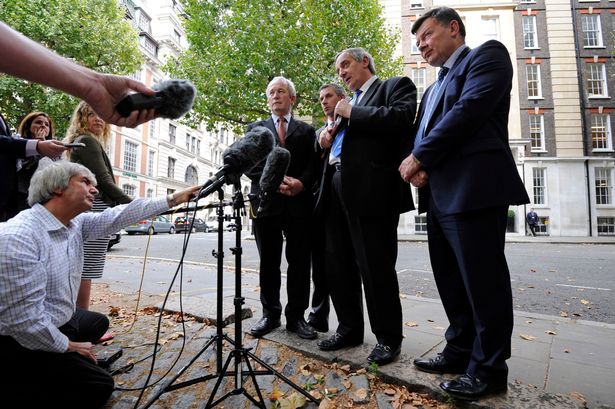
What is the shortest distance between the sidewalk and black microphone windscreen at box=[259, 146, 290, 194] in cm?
132

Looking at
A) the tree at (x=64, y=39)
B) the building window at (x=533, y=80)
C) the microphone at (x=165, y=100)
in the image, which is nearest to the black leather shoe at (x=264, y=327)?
the microphone at (x=165, y=100)

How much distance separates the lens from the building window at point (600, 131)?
2264cm

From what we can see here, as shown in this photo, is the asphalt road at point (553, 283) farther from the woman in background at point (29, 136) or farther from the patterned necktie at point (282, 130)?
the woman in background at point (29, 136)

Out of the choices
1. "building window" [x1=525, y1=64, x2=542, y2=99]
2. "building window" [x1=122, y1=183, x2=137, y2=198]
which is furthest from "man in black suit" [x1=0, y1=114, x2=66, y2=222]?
"building window" [x1=122, y1=183, x2=137, y2=198]

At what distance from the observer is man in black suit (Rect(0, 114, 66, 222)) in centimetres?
258

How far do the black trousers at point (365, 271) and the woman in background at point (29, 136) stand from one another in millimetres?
2663

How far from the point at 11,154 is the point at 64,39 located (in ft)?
56.5

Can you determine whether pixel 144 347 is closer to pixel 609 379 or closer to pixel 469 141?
pixel 469 141

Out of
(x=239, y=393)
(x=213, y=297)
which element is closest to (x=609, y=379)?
(x=239, y=393)

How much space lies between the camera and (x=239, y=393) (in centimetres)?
192

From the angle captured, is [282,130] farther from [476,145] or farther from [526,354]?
[526,354]

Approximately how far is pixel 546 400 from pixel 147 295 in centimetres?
463

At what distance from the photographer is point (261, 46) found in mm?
13438

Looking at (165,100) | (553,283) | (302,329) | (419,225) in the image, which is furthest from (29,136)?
(419,225)
